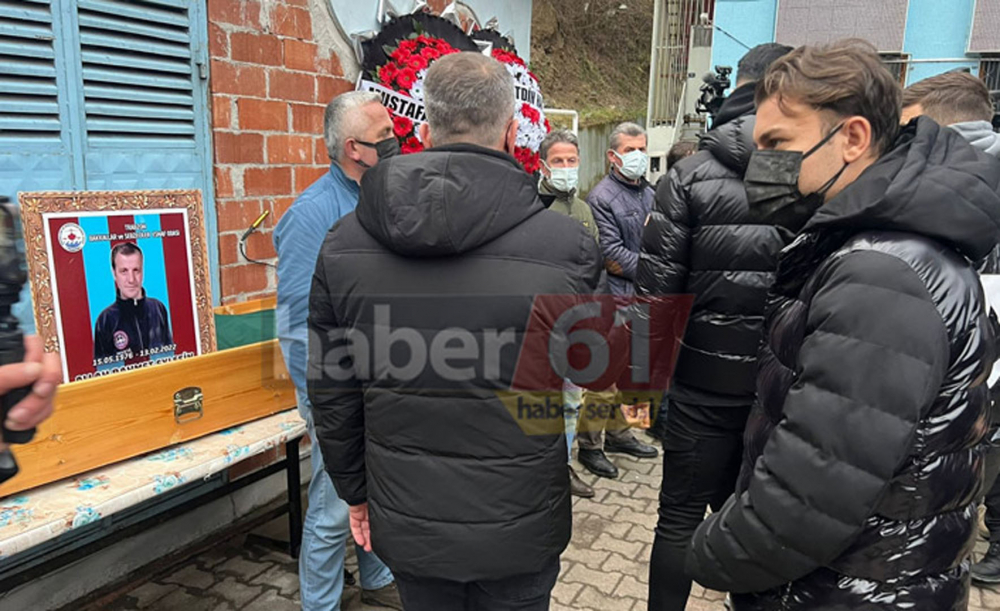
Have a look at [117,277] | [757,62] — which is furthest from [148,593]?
[757,62]

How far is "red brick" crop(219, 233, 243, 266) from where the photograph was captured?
10.7 ft

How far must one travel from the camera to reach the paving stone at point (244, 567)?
10.6ft

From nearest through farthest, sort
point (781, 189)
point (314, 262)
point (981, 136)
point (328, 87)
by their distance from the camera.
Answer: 1. point (781, 189)
2. point (314, 262)
3. point (981, 136)
4. point (328, 87)

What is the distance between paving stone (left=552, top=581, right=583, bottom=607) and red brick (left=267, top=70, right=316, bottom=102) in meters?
2.77

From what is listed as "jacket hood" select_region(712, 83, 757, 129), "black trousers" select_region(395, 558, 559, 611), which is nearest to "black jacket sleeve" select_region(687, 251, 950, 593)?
"black trousers" select_region(395, 558, 559, 611)

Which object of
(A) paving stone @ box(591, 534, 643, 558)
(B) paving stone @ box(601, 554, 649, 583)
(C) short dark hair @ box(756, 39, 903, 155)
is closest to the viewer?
(C) short dark hair @ box(756, 39, 903, 155)

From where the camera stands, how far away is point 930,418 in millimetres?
1284

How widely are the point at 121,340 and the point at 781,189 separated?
2.57 meters

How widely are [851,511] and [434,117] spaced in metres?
1.30

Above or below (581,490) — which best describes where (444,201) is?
above

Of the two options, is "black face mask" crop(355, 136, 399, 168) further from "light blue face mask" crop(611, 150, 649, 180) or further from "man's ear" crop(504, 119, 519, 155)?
"light blue face mask" crop(611, 150, 649, 180)

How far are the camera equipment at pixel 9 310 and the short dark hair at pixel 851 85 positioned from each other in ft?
5.29

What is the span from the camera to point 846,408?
48.3 inches

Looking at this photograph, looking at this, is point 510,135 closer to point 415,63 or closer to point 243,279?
point 243,279
